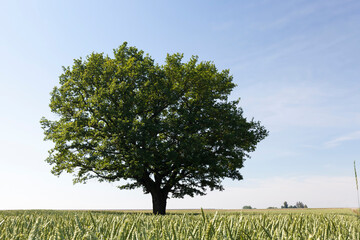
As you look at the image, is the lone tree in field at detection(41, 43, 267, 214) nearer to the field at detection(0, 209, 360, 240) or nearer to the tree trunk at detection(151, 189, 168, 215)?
the tree trunk at detection(151, 189, 168, 215)

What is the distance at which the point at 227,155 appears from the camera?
89.3 ft

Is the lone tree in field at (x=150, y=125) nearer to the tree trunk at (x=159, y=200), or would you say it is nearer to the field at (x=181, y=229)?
the tree trunk at (x=159, y=200)

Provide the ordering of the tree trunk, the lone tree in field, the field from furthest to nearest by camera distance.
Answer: the tree trunk → the lone tree in field → the field

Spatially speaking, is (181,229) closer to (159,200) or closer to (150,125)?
(150,125)

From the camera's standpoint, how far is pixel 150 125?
23125mm

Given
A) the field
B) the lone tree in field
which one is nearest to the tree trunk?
the lone tree in field

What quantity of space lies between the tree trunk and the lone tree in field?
0.10 m

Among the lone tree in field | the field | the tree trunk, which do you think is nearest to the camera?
the field

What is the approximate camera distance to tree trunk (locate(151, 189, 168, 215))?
88.4 ft

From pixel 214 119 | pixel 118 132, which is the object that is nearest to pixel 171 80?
pixel 214 119

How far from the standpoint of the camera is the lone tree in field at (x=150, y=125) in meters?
23.7

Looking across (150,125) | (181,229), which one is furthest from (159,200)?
(181,229)

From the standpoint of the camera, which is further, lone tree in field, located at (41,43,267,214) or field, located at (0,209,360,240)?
lone tree in field, located at (41,43,267,214)

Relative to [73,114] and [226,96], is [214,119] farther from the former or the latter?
[73,114]
